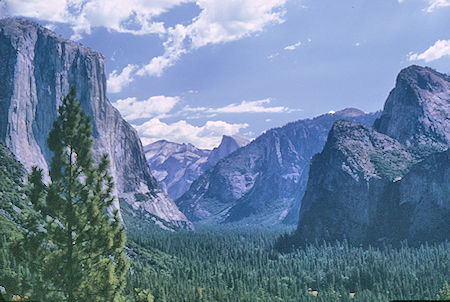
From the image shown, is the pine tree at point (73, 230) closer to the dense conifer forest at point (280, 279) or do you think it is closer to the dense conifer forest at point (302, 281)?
the dense conifer forest at point (280, 279)

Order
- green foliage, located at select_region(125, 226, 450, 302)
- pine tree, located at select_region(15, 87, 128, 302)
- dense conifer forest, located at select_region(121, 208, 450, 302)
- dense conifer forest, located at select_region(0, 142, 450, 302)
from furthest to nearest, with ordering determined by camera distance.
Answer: dense conifer forest, located at select_region(121, 208, 450, 302) < green foliage, located at select_region(125, 226, 450, 302) < dense conifer forest, located at select_region(0, 142, 450, 302) < pine tree, located at select_region(15, 87, 128, 302)

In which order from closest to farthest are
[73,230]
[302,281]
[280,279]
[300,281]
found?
[73,230] → [300,281] → [302,281] → [280,279]

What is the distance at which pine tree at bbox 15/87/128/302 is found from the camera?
1357 inches

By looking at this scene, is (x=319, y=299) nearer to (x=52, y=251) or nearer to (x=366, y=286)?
(x=366, y=286)

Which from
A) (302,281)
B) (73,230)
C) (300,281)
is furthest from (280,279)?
(73,230)

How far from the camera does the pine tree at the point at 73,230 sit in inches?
1357

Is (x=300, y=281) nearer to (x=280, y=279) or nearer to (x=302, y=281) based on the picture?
(x=302, y=281)

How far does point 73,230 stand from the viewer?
35.9m

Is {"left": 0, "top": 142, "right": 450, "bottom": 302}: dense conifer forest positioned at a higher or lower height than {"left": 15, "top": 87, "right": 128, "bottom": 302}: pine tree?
lower

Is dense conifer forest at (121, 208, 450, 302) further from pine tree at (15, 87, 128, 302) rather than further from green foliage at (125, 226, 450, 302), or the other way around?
pine tree at (15, 87, 128, 302)

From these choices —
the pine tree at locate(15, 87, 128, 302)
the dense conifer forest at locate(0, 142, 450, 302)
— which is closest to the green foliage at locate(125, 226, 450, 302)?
the dense conifer forest at locate(0, 142, 450, 302)

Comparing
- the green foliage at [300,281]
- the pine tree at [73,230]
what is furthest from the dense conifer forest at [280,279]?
the pine tree at [73,230]

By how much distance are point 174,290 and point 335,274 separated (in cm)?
7657

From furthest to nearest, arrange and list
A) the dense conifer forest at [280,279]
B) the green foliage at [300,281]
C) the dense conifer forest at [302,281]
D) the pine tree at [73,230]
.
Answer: the dense conifer forest at [302,281] → the green foliage at [300,281] → the dense conifer forest at [280,279] → the pine tree at [73,230]
